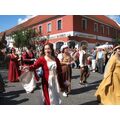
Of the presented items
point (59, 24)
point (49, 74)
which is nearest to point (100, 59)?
point (49, 74)

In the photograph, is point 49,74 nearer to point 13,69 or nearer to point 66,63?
point 66,63

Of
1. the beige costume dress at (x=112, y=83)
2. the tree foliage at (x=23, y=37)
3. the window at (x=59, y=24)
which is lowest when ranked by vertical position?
the beige costume dress at (x=112, y=83)

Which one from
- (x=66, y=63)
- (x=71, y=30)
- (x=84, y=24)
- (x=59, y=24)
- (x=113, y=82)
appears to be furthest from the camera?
(x=59, y=24)

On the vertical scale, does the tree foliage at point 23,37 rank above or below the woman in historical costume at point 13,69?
above

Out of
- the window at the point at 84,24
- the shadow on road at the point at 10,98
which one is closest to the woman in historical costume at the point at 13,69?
the shadow on road at the point at 10,98

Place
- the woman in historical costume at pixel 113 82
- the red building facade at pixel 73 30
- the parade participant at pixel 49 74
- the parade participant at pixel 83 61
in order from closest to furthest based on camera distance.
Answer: the parade participant at pixel 49 74, the woman in historical costume at pixel 113 82, the parade participant at pixel 83 61, the red building facade at pixel 73 30

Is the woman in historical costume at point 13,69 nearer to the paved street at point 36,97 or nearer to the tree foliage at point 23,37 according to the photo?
the paved street at point 36,97

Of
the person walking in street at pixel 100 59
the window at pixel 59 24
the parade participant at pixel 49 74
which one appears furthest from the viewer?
the window at pixel 59 24

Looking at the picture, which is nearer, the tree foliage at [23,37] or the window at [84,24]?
the tree foliage at [23,37]

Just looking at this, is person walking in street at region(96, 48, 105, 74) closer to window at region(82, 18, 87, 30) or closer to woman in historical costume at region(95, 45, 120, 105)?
woman in historical costume at region(95, 45, 120, 105)

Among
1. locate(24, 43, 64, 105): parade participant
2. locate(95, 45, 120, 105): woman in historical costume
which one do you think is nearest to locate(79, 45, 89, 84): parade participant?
locate(95, 45, 120, 105): woman in historical costume

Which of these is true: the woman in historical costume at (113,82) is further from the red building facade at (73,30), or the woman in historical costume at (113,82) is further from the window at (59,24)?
the window at (59,24)

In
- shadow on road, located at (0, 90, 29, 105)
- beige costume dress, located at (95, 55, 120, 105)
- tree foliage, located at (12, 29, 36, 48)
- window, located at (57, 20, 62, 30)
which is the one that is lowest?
shadow on road, located at (0, 90, 29, 105)
